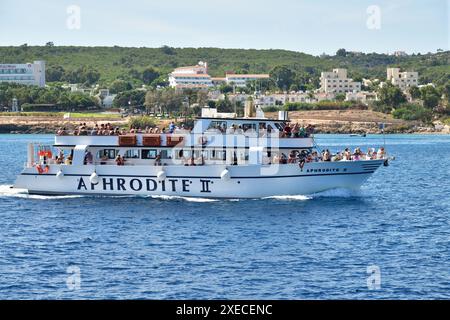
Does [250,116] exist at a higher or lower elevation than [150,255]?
higher

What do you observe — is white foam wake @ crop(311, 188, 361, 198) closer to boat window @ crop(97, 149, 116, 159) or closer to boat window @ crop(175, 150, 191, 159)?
boat window @ crop(175, 150, 191, 159)

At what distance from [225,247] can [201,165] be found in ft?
42.2

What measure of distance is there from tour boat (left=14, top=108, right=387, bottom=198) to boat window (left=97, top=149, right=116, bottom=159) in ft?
0.20

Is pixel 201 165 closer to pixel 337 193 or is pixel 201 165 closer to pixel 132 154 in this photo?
pixel 132 154

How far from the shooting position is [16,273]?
3284 centimetres

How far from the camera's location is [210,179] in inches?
1953

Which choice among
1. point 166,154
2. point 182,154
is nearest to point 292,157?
point 182,154

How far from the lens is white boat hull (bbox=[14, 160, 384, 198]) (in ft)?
161

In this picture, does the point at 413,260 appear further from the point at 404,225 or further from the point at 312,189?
the point at 312,189

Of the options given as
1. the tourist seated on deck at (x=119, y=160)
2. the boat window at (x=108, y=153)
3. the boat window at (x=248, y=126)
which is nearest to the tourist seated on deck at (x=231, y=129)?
the boat window at (x=248, y=126)

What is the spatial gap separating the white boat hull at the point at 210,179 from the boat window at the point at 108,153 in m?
1.56

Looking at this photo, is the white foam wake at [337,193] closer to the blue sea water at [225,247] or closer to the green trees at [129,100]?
the blue sea water at [225,247]

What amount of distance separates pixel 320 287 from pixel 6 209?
2464 cm
